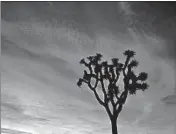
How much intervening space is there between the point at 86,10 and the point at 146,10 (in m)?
2.13

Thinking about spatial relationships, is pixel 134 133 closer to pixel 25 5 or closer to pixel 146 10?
pixel 146 10

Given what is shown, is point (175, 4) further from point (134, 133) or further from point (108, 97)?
point (134, 133)

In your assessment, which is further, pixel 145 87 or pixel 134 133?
pixel 134 133

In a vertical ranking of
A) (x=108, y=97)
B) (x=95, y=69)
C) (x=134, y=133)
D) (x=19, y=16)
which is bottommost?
(x=134, y=133)

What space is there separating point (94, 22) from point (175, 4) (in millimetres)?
2921

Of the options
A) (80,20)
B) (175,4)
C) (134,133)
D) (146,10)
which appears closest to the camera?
(175,4)

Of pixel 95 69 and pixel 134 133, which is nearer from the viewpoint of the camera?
pixel 95 69

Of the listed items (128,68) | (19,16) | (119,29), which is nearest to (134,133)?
(128,68)

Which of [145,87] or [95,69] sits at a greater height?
[95,69]

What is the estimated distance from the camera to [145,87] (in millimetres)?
8391

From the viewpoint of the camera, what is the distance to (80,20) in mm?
8500

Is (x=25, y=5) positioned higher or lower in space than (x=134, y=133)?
higher

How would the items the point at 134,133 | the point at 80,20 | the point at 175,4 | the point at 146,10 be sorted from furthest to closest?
the point at 134,133 → the point at 80,20 → the point at 146,10 → the point at 175,4

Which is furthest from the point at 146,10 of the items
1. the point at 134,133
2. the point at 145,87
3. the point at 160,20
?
the point at 134,133
